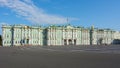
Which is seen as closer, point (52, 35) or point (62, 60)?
point (62, 60)

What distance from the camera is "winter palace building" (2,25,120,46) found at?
387 ft

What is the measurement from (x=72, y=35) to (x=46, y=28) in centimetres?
1751

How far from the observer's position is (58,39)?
13388cm

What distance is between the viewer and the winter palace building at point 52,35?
118 metres

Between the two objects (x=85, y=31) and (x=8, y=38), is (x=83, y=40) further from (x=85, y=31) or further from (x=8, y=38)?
(x=8, y=38)

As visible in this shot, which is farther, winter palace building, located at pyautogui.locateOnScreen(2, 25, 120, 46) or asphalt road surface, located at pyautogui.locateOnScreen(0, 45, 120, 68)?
winter palace building, located at pyautogui.locateOnScreen(2, 25, 120, 46)

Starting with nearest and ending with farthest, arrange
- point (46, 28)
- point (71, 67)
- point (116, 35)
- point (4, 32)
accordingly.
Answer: point (71, 67)
point (4, 32)
point (46, 28)
point (116, 35)

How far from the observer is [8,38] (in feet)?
382

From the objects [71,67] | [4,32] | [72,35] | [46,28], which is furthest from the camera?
[72,35]

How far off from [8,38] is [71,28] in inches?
1566

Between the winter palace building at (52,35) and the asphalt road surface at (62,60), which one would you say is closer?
the asphalt road surface at (62,60)

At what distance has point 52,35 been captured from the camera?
429 ft

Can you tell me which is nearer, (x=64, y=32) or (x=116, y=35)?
(x=64, y=32)

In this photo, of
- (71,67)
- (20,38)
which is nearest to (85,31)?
(20,38)
